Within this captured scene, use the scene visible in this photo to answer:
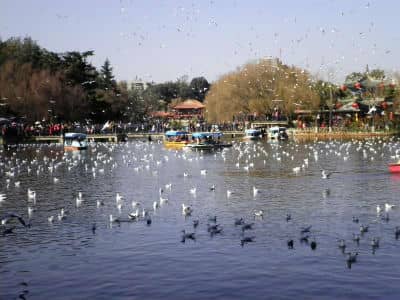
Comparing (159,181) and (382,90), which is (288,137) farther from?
(159,181)

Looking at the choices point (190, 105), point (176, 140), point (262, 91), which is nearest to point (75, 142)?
point (176, 140)

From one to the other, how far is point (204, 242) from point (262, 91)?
82370 mm

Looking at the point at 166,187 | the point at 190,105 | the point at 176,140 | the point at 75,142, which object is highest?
the point at 190,105

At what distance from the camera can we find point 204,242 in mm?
20688

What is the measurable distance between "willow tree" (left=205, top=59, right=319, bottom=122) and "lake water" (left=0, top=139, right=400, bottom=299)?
59.1 m

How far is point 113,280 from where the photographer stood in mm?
17172

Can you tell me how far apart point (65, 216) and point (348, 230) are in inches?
414

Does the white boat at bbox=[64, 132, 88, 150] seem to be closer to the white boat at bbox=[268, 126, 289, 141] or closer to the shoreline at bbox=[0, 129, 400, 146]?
the shoreline at bbox=[0, 129, 400, 146]

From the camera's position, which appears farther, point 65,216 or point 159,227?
point 65,216

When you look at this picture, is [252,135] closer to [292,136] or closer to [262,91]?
[292,136]

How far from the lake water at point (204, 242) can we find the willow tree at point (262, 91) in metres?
59.1

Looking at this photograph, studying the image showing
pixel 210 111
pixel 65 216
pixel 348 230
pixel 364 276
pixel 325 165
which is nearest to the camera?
Result: pixel 364 276

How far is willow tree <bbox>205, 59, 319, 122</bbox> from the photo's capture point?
3863 inches

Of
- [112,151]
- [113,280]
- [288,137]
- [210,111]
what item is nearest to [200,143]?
[112,151]
